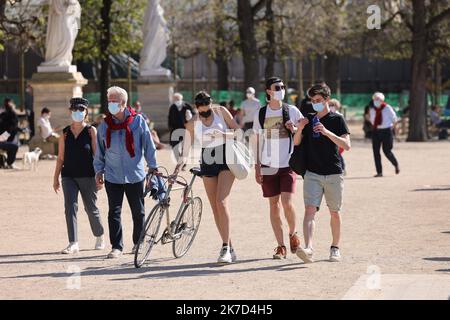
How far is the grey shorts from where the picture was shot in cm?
1236

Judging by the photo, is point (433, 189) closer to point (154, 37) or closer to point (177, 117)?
point (177, 117)

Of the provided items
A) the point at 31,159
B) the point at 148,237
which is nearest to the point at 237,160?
the point at 148,237

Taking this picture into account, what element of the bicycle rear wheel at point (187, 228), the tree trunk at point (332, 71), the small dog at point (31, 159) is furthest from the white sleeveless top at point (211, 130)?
the tree trunk at point (332, 71)

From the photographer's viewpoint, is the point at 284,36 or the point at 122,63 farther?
the point at 122,63

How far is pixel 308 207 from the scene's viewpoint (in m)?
12.4

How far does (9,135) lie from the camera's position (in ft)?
86.3

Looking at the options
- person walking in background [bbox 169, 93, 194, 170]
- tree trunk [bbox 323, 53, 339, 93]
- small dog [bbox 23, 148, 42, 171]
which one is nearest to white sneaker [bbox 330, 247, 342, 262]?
small dog [bbox 23, 148, 42, 171]

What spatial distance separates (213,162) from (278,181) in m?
0.73

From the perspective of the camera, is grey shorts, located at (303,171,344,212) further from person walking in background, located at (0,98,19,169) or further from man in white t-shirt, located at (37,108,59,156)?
man in white t-shirt, located at (37,108,59,156)

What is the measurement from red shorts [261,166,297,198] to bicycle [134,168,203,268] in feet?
2.35

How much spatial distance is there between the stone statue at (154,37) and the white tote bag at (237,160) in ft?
81.6

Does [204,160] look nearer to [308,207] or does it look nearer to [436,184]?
[308,207]
